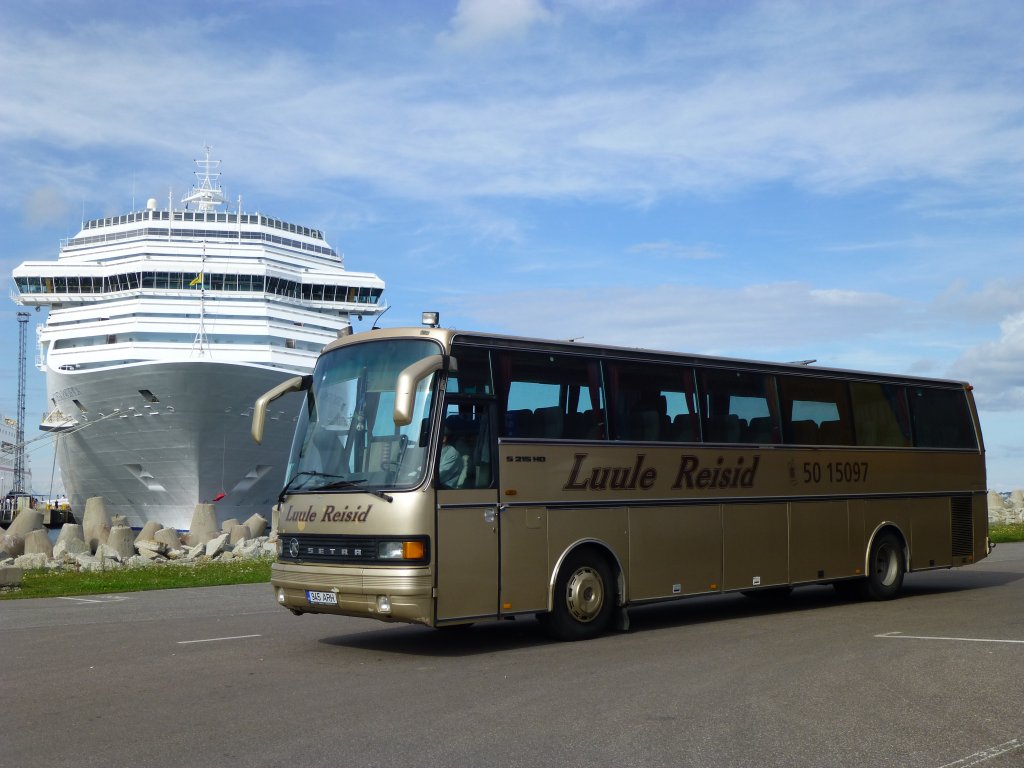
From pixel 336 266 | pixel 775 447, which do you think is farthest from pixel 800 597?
pixel 336 266

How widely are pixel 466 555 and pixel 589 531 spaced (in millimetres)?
1532

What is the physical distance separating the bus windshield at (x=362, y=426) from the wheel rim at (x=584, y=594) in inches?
79.5

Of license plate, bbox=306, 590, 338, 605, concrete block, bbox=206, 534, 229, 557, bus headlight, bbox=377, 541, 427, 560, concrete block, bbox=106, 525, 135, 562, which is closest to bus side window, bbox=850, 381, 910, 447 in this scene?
bus headlight, bbox=377, 541, 427, 560

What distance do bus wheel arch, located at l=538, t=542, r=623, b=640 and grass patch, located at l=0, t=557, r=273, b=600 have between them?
30.7 feet

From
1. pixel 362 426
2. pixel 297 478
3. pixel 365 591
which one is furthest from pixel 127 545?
pixel 365 591

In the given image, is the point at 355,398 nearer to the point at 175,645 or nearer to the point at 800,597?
the point at 175,645

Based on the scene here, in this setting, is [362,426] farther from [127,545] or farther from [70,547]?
[70,547]

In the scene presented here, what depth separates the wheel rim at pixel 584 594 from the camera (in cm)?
1062

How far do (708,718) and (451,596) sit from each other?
3.36 meters

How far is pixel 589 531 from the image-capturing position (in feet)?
35.6

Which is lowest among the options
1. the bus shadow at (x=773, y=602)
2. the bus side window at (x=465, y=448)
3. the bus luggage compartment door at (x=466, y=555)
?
the bus shadow at (x=773, y=602)

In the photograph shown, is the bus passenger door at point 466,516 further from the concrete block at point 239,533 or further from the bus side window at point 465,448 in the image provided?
the concrete block at point 239,533

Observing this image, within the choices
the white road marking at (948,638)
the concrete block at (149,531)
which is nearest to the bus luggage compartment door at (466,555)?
the white road marking at (948,638)

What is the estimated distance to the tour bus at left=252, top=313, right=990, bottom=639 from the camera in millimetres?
9648
